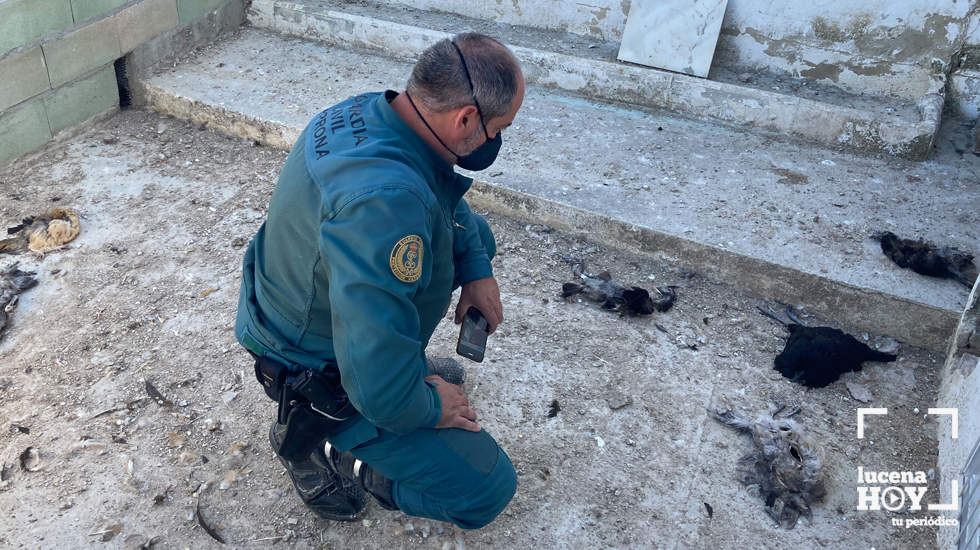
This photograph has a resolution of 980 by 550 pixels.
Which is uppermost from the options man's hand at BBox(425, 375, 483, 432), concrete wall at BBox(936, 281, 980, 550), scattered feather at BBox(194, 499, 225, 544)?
man's hand at BBox(425, 375, 483, 432)

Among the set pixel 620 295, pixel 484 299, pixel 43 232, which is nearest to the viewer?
pixel 484 299

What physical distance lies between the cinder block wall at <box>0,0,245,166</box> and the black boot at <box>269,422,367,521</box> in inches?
113

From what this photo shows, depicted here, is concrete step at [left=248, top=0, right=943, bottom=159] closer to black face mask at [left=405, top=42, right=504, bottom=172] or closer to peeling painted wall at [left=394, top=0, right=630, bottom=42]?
peeling painted wall at [left=394, top=0, right=630, bottom=42]

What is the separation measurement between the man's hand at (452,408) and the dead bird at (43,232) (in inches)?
95.9

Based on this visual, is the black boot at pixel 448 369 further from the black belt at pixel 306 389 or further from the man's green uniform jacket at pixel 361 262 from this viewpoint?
the black belt at pixel 306 389

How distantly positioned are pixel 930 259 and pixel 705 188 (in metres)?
1.09

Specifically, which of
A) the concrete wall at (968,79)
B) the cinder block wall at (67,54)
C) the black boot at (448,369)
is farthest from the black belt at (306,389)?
the concrete wall at (968,79)

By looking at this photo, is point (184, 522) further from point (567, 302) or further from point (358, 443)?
point (567, 302)

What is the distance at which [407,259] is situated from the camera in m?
1.83

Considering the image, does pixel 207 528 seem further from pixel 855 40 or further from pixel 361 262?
pixel 855 40

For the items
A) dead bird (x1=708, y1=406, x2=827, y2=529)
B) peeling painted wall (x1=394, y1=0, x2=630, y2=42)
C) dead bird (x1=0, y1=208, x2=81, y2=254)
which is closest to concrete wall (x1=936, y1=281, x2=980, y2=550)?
dead bird (x1=708, y1=406, x2=827, y2=529)

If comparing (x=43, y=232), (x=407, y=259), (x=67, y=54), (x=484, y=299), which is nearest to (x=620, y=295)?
(x=484, y=299)

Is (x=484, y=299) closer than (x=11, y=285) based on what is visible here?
Yes

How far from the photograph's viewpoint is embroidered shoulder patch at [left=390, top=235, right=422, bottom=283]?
70.9 inches
